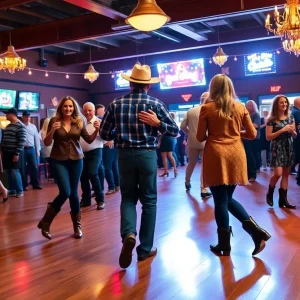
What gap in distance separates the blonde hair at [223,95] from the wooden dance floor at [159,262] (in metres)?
1.10

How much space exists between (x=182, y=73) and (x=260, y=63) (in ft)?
7.91

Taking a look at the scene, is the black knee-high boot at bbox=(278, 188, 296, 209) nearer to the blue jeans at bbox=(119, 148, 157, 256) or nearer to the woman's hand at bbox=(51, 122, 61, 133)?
the blue jeans at bbox=(119, 148, 157, 256)

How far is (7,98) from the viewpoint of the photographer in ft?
37.8

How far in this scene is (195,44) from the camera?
12.1m

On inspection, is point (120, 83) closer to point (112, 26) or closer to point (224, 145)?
point (112, 26)

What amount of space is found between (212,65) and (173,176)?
5.25m

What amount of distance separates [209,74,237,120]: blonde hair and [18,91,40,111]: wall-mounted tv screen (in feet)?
31.8

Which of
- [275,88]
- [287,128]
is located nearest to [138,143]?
[287,128]

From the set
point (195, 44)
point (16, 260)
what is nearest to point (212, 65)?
point (195, 44)

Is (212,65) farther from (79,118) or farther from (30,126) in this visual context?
(79,118)

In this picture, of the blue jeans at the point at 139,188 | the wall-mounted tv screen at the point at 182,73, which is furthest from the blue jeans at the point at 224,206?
the wall-mounted tv screen at the point at 182,73

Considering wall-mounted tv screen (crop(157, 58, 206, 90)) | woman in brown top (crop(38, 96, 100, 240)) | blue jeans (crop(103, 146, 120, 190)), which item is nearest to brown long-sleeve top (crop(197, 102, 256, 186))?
woman in brown top (crop(38, 96, 100, 240))

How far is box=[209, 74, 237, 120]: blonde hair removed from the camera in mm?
3131

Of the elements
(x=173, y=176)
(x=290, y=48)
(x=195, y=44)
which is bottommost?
(x=173, y=176)
